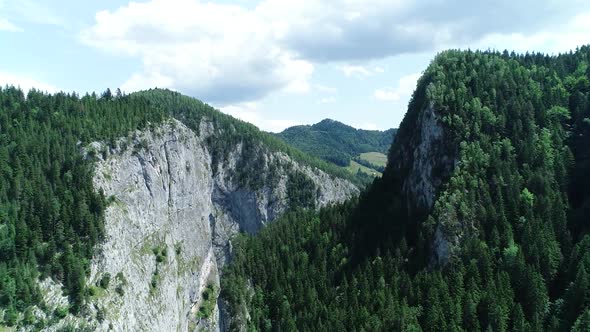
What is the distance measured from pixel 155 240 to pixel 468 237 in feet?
259

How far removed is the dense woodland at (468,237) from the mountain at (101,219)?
2544 cm

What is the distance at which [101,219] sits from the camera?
3949 inches

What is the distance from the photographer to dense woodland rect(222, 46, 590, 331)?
118875mm

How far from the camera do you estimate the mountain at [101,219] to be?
86.3 meters

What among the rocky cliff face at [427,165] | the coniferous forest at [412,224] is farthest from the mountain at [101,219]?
the rocky cliff face at [427,165]

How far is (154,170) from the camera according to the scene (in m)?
127

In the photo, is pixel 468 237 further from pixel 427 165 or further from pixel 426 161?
pixel 426 161

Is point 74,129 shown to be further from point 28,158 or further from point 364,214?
point 364,214

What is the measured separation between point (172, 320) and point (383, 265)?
203ft

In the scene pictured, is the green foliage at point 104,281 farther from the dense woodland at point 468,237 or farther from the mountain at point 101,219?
the dense woodland at point 468,237

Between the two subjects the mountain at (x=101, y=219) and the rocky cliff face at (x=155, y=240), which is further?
the rocky cliff face at (x=155, y=240)

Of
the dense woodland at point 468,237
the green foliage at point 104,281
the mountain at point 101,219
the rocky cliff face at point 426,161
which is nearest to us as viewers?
the mountain at point 101,219

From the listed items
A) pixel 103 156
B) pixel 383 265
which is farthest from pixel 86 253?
pixel 383 265

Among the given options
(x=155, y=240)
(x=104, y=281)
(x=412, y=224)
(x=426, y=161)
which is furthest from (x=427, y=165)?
(x=104, y=281)
